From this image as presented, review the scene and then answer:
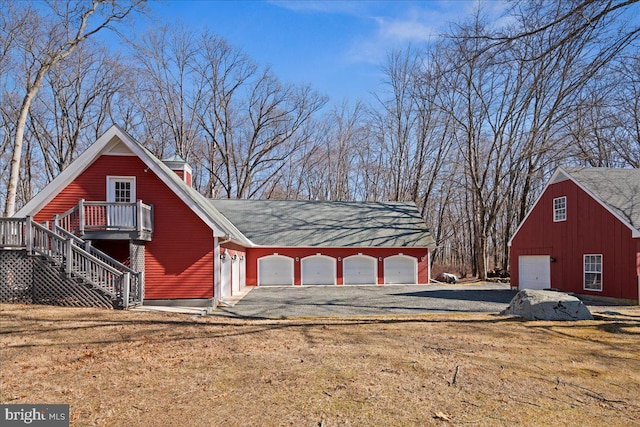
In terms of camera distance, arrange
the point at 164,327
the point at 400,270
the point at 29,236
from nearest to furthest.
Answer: the point at 164,327 < the point at 29,236 < the point at 400,270

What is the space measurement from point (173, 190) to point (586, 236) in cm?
1717

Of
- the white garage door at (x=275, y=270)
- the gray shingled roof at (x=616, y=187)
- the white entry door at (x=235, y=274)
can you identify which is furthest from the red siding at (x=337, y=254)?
the gray shingled roof at (x=616, y=187)

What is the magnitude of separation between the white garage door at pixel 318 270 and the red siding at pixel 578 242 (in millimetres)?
10121

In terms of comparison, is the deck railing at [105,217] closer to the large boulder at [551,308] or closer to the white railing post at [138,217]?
the white railing post at [138,217]

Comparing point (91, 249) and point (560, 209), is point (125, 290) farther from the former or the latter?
point (560, 209)

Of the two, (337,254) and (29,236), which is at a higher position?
(29,236)

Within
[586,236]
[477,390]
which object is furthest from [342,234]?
[477,390]

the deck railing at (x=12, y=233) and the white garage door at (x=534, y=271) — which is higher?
the deck railing at (x=12, y=233)

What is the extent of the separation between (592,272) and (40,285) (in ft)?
68.7

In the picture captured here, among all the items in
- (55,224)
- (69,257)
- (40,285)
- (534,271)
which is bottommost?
(534,271)

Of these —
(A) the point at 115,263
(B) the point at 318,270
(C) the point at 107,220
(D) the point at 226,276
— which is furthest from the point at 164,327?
(B) the point at 318,270

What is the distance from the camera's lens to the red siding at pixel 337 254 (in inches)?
1041

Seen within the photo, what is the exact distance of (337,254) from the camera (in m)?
27.1

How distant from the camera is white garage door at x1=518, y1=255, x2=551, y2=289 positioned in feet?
71.8
